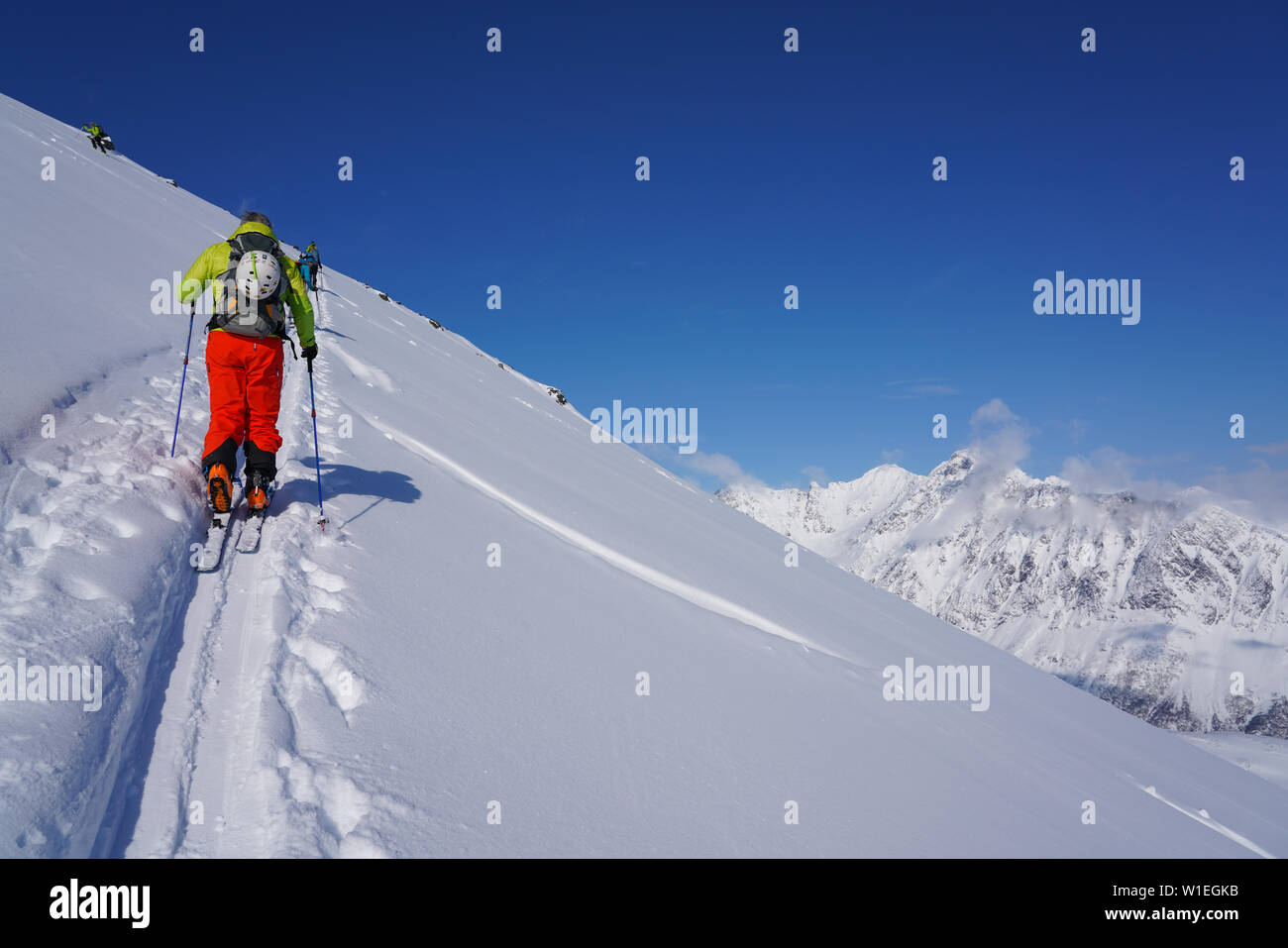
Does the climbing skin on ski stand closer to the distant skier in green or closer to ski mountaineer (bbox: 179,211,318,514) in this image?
ski mountaineer (bbox: 179,211,318,514)

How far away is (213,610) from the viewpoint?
158 inches

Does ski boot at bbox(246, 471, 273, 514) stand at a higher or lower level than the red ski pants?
lower

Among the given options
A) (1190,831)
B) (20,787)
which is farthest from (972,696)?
(20,787)

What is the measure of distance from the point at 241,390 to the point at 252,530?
1218mm

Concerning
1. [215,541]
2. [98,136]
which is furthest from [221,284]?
[98,136]

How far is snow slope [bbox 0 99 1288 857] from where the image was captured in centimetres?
286

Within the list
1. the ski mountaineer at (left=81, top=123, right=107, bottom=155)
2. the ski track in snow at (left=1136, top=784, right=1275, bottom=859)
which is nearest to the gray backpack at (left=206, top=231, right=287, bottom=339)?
the ski track in snow at (left=1136, top=784, right=1275, bottom=859)

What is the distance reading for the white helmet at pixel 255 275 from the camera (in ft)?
17.5

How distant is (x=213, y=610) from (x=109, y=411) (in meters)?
2.71

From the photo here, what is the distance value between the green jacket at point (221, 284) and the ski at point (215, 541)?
164cm

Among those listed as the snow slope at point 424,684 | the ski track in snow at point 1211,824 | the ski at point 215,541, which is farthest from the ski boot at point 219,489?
the ski track in snow at point 1211,824

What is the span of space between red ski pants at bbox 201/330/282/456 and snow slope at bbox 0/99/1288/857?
526 millimetres

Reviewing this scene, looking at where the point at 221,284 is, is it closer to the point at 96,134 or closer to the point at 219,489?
the point at 219,489
